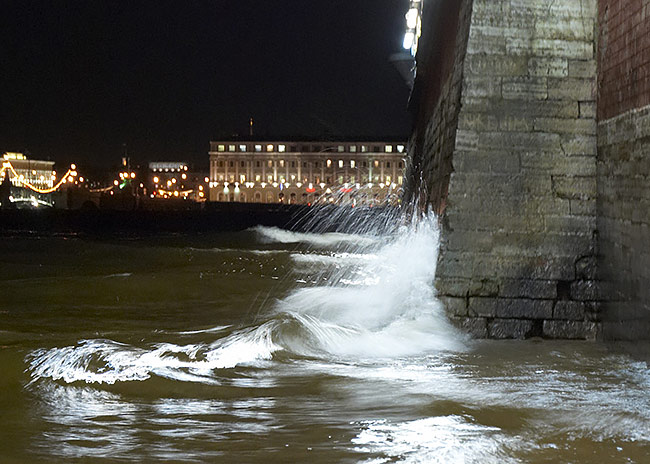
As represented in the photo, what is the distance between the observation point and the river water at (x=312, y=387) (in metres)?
5.32

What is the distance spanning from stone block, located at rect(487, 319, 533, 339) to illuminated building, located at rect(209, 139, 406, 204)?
417 ft

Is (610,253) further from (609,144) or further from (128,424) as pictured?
(128,424)

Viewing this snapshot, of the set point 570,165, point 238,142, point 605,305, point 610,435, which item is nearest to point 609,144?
point 570,165

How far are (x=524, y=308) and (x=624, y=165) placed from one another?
2.09 m

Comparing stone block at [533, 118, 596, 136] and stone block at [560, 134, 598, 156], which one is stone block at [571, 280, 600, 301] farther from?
stone block at [533, 118, 596, 136]

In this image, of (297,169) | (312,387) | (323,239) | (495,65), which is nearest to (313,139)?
(297,169)

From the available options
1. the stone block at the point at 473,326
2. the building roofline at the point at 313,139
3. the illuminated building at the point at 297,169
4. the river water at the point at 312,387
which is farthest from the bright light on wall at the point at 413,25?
the building roofline at the point at 313,139

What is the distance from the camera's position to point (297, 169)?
461 feet

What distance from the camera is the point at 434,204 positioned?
35.3ft

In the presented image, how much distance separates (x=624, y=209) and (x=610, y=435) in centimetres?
325

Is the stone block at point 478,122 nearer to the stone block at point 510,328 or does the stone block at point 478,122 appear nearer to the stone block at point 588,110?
the stone block at point 588,110

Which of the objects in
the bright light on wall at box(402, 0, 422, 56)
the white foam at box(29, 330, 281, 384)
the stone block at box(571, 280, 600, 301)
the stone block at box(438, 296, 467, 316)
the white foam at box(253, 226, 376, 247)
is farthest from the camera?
the white foam at box(253, 226, 376, 247)

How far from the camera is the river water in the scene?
17.5ft

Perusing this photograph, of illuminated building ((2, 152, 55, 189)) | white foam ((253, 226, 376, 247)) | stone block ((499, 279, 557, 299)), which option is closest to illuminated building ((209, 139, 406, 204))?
illuminated building ((2, 152, 55, 189))
